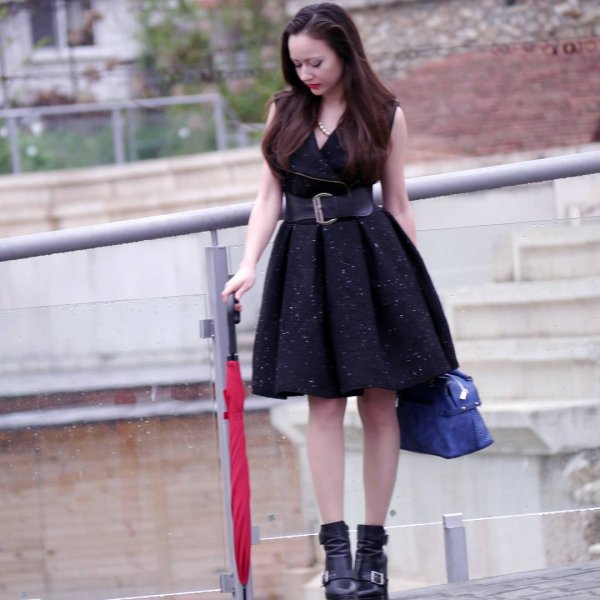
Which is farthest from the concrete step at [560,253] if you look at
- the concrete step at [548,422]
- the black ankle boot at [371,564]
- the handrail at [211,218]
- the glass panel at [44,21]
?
the glass panel at [44,21]

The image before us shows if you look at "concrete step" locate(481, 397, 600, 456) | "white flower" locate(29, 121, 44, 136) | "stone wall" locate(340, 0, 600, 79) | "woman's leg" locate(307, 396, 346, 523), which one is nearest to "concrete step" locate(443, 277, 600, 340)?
"concrete step" locate(481, 397, 600, 456)

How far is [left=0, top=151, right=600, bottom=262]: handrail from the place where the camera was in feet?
12.1

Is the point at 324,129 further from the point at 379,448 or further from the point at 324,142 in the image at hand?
the point at 379,448

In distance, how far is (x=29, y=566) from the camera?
3846mm

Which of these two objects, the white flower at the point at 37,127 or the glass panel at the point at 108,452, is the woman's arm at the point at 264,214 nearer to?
the glass panel at the point at 108,452

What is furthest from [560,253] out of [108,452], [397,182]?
[108,452]

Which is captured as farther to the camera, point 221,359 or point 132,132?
point 132,132

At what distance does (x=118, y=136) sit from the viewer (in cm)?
1438

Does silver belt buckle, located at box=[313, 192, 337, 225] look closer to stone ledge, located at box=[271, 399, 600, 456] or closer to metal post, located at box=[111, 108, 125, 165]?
stone ledge, located at box=[271, 399, 600, 456]

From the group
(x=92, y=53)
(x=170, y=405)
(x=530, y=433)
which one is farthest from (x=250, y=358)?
(x=92, y=53)

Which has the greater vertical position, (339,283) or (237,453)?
(339,283)

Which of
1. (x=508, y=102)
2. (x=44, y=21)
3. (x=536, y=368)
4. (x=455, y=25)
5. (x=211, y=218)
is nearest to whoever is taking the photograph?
(x=211, y=218)

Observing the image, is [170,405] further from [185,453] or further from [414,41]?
[414,41]

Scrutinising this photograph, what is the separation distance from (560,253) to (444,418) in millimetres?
821
